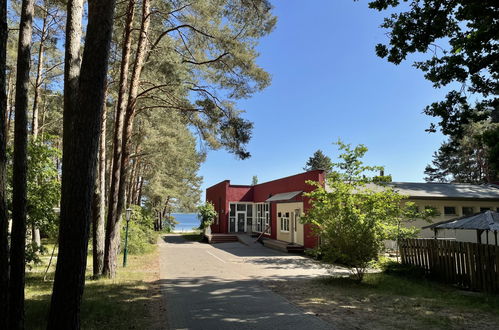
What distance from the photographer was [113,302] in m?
7.27

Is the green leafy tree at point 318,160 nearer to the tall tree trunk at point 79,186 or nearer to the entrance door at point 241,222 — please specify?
the entrance door at point 241,222

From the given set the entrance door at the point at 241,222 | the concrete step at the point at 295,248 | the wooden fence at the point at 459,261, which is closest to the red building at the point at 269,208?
the entrance door at the point at 241,222

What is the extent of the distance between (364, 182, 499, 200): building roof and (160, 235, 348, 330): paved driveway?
8.69 m

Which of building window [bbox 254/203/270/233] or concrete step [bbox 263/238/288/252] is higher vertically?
building window [bbox 254/203/270/233]

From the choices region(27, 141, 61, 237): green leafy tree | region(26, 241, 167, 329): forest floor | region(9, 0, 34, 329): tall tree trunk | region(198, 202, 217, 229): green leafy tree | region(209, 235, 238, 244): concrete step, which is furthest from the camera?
region(198, 202, 217, 229): green leafy tree

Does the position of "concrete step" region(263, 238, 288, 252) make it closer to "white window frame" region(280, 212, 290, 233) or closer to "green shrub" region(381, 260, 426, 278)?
"white window frame" region(280, 212, 290, 233)

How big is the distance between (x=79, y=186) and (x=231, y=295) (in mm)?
5191

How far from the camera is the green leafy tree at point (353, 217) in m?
9.61

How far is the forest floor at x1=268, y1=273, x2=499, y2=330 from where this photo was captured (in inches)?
239

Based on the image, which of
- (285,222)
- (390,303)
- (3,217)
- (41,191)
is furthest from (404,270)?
(41,191)

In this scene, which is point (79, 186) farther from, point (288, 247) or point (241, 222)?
point (241, 222)

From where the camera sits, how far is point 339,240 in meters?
9.83

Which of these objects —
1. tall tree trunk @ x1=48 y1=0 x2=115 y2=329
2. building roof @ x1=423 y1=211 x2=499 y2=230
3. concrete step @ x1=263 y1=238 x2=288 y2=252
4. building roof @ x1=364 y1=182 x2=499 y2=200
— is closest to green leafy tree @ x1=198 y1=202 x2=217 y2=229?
concrete step @ x1=263 y1=238 x2=288 y2=252

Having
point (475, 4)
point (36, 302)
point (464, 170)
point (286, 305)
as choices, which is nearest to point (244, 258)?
point (286, 305)
